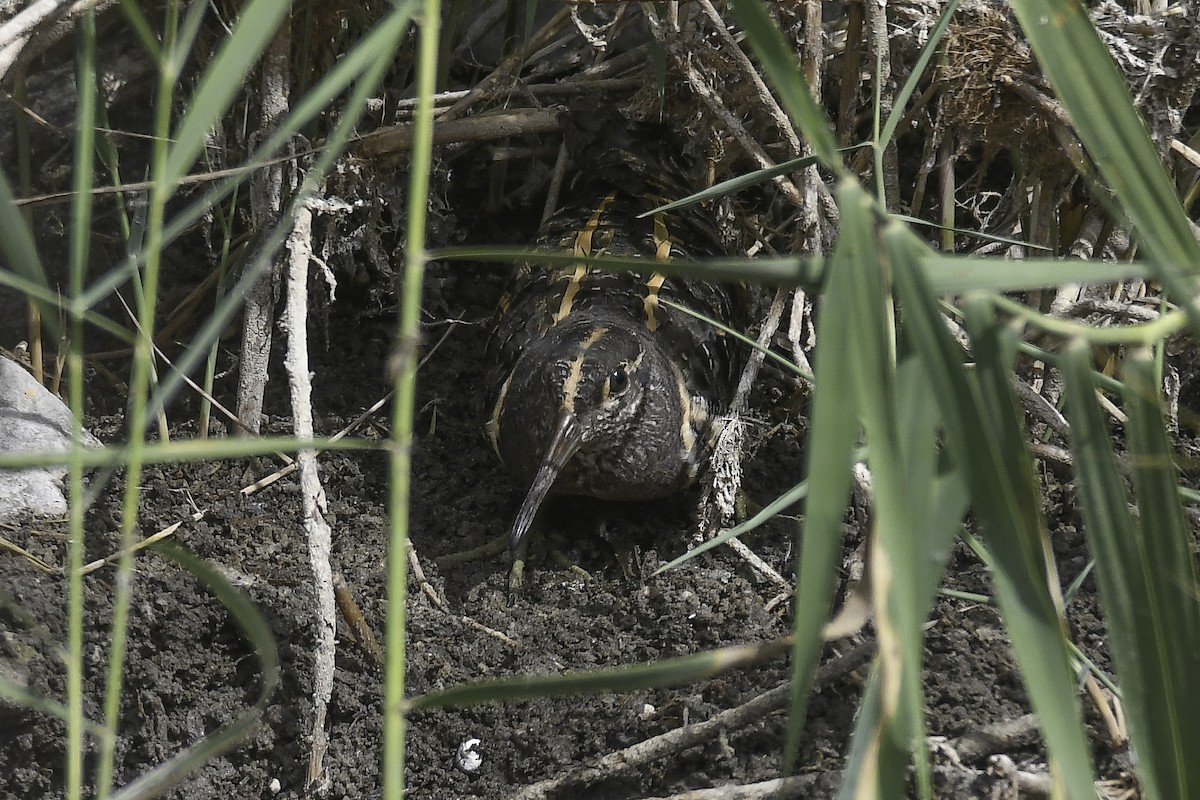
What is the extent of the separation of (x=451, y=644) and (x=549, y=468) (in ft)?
1.41

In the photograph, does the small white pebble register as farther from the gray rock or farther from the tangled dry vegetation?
the gray rock

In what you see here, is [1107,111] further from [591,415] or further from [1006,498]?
[591,415]

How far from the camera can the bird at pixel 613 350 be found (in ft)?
8.41

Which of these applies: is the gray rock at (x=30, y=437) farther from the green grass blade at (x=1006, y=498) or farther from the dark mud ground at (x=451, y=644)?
the green grass blade at (x=1006, y=498)

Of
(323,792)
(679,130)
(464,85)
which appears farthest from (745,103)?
(323,792)

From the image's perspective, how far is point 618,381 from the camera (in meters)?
2.62

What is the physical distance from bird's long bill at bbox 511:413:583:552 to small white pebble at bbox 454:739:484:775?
437mm

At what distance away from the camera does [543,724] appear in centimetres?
207

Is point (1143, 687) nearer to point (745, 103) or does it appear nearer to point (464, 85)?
point (745, 103)

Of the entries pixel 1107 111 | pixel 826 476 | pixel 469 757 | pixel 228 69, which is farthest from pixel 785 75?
pixel 469 757

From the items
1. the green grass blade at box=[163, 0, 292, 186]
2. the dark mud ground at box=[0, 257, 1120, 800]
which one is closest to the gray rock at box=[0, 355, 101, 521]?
the dark mud ground at box=[0, 257, 1120, 800]

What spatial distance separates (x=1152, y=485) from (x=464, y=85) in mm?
2755

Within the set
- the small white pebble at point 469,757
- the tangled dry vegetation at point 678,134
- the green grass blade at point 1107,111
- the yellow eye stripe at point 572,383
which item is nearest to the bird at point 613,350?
the yellow eye stripe at point 572,383

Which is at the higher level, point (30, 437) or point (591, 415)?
point (30, 437)
